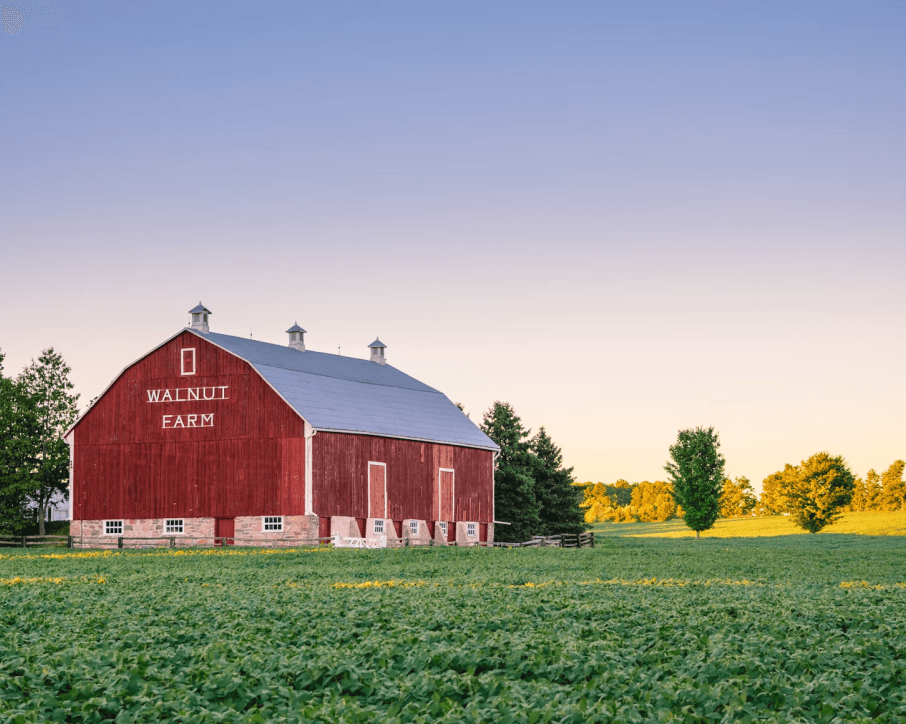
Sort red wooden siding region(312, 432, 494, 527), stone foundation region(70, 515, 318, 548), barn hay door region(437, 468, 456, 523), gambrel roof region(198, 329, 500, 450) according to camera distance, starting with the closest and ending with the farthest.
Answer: stone foundation region(70, 515, 318, 548), red wooden siding region(312, 432, 494, 527), gambrel roof region(198, 329, 500, 450), barn hay door region(437, 468, 456, 523)

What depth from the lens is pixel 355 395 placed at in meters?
50.3

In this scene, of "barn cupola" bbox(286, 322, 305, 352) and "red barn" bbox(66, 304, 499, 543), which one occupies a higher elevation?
"barn cupola" bbox(286, 322, 305, 352)

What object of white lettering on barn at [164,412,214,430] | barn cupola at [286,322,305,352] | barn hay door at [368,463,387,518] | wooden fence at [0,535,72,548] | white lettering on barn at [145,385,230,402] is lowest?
wooden fence at [0,535,72,548]

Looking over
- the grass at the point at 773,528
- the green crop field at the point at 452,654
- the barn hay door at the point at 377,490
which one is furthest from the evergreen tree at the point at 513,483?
the green crop field at the point at 452,654

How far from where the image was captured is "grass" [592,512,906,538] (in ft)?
280

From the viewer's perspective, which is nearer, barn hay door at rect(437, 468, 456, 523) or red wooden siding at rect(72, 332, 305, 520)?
red wooden siding at rect(72, 332, 305, 520)

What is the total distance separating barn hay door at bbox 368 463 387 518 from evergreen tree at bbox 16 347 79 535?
19.5 metres

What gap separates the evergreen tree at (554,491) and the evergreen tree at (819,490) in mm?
32882

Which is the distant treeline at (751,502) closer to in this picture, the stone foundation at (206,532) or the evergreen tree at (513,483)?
the evergreen tree at (513,483)

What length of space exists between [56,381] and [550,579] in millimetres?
38881

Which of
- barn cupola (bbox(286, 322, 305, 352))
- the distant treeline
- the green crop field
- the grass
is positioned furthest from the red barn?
the distant treeline

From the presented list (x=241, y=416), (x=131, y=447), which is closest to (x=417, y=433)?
(x=241, y=416)

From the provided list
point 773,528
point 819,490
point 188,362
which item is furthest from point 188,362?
point 773,528

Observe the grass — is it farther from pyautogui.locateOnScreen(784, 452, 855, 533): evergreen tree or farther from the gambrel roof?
the gambrel roof
